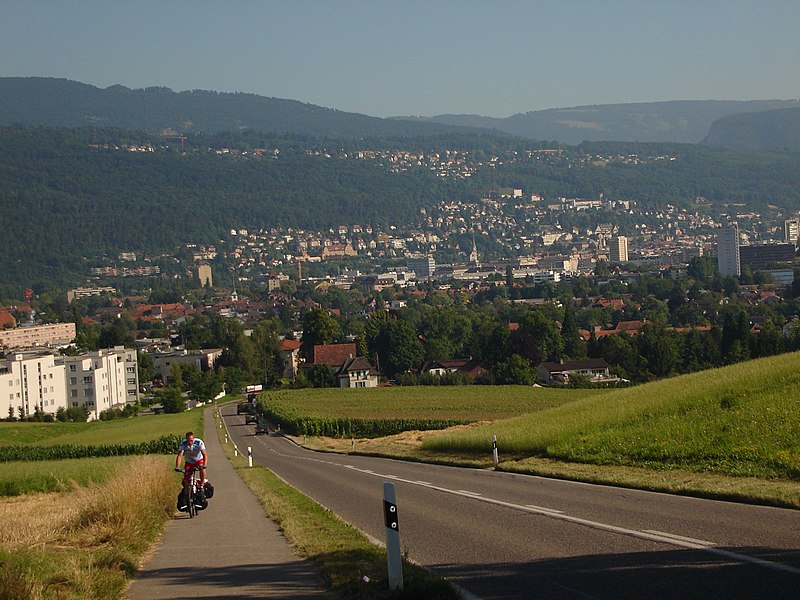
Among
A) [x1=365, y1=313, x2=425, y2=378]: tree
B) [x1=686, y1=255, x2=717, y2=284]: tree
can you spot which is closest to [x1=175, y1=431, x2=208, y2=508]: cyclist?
[x1=365, y1=313, x2=425, y2=378]: tree

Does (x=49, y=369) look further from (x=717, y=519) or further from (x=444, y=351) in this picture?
(x=717, y=519)

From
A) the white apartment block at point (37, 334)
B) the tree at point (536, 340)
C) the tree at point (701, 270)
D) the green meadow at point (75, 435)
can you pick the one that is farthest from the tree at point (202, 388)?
the tree at point (701, 270)

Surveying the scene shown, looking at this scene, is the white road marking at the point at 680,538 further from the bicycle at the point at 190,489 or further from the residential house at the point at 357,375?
the residential house at the point at 357,375

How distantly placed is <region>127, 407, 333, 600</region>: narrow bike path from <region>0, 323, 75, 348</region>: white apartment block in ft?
510

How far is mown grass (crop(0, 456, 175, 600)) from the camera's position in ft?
32.0

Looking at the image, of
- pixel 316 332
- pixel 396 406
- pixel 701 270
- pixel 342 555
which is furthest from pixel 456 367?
pixel 701 270

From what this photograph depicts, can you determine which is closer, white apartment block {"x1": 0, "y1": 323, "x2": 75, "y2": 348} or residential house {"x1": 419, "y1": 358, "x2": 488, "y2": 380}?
residential house {"x1": 419, "y1": 358, "x2": 488, "y2": 380}

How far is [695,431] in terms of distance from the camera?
21.0m

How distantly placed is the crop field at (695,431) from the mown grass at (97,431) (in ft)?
105

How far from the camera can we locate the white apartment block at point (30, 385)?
94250 mm

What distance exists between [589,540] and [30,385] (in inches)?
3623

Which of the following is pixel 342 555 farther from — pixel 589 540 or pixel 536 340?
pixel 536 340

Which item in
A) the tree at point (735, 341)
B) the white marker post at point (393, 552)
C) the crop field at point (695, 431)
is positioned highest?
the white marker post at point (393, 552)

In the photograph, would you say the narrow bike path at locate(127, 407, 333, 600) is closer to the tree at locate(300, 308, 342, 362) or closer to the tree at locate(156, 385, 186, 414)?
the tree at locate(156, 385, 186, 414)
